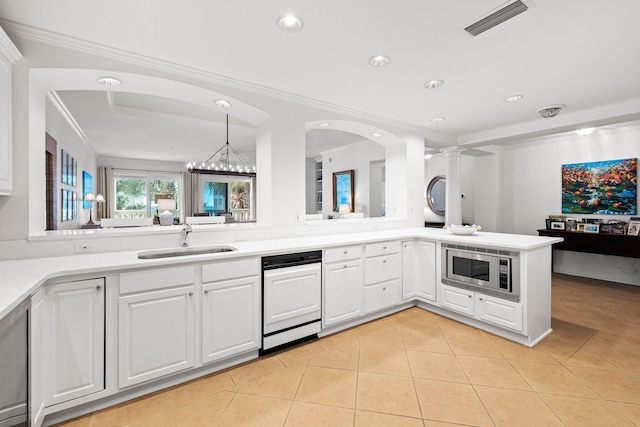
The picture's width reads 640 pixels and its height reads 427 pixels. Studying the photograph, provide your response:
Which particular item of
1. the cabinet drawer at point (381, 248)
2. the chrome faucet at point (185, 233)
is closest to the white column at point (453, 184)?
the cabinet drawer at point (381, 248)

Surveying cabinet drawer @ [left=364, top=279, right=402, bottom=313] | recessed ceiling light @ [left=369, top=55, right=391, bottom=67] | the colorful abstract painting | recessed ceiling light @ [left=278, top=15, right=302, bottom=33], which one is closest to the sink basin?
cabinet drawer @ [left=364, top=279, right=402, bottom=313]

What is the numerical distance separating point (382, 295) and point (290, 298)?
115 cm

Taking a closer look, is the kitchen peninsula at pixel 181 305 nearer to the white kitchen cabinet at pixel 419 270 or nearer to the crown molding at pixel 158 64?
the white kitchen cabinet at pixel 419 270

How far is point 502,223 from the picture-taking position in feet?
20.0

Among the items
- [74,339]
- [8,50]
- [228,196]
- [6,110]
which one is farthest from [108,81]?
[228,196]

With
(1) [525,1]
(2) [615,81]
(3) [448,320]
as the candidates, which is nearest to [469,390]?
(3) [448,320]

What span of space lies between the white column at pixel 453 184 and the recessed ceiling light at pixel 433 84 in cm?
269

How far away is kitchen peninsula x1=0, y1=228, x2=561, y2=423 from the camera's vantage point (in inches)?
65.2

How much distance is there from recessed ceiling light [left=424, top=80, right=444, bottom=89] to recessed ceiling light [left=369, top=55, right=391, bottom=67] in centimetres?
64

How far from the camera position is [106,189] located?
8.52 m

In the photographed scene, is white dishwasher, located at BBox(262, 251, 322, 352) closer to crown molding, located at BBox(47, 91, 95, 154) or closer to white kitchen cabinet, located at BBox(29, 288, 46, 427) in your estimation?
white kitchen cabinet, located at BBox(29, 288, 46, 427)

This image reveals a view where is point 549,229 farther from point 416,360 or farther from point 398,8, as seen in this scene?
point 398,8

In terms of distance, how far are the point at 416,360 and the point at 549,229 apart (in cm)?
423

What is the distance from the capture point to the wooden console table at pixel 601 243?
13.5ft
